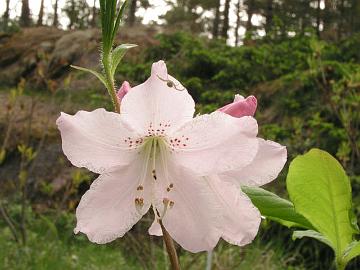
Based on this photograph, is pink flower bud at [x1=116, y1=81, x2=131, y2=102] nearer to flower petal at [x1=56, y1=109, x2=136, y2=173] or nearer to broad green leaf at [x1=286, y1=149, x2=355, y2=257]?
flower petal at [x1=56, y1=109, x2=136, y2=173]

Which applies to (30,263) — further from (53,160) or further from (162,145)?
(162,145)

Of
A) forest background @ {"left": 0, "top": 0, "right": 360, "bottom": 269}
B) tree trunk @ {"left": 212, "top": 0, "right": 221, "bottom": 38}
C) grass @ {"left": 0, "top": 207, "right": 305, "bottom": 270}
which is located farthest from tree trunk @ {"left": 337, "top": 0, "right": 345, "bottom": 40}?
grass @ {"left": 0, "top": 207, "right": 305, "bottom": 270}

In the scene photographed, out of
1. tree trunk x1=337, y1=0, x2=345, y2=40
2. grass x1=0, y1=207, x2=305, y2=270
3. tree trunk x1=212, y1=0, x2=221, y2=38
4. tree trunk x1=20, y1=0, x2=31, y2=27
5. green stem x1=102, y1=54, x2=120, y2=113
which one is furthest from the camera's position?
tree trunk x1=20, y1=0, x2=31, y2=27

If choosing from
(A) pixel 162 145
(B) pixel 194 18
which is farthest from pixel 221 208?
(B) pixel 194 18

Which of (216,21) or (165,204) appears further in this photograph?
(216,21)

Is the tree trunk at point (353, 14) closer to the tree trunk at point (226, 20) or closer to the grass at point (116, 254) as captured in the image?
the tree trunk at point (226, 20)

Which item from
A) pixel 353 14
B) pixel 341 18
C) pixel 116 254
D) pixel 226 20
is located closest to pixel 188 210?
pixel 116 254

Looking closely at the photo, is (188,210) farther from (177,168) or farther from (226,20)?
(226,20)
